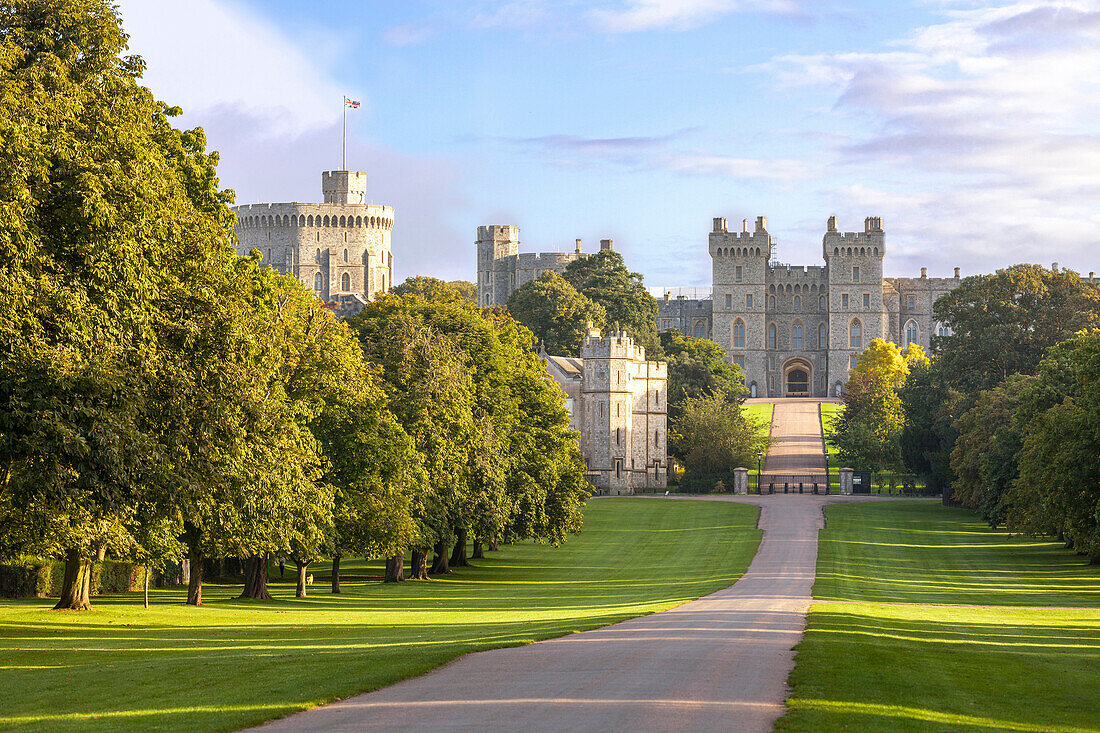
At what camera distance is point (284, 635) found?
20.3m

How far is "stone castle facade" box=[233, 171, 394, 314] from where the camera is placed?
144000mm

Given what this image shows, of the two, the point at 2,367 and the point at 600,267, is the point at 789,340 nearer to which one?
the point at 600,267

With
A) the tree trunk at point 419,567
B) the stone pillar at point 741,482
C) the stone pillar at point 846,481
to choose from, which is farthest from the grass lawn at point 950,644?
the stone pillar at point 741,482

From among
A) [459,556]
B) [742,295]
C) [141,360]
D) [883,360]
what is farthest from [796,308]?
[141,360]

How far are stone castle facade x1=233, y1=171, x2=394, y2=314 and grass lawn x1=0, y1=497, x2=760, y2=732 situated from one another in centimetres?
10398

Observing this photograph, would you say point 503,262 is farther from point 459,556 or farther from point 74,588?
point 74,588

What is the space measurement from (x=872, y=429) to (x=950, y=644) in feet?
211

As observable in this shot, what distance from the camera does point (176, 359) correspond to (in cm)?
1831

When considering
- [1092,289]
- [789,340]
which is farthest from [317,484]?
[789,340]

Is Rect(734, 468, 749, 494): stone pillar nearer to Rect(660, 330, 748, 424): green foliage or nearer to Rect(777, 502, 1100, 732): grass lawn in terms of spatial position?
Rect(660, 330, 748, 424): green foliage

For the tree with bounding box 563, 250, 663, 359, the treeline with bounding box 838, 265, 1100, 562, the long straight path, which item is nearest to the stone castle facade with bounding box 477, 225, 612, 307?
the tree with bounding box 563, 250, 663, 359

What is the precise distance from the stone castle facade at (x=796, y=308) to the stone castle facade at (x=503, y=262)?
25356mm

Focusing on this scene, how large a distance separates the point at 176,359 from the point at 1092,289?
196 ft

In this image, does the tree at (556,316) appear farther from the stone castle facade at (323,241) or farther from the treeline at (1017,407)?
the stone castle facade at (323,241)
